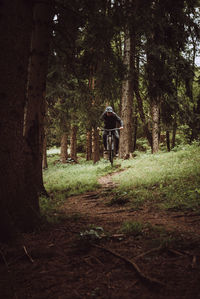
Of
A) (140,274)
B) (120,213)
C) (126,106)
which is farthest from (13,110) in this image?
(126,106)

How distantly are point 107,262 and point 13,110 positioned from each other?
2.69m

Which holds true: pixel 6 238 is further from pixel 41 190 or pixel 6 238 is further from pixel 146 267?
pixel 41 190

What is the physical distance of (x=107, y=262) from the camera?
285cm

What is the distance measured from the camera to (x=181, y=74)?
8.34m

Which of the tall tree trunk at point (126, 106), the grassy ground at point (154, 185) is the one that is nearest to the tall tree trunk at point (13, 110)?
the grassy ground at point (154, 185)

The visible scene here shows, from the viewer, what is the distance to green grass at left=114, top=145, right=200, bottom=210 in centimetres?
536

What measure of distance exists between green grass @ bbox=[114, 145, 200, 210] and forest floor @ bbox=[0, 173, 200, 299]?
0.89 meters

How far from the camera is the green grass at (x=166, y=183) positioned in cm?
536

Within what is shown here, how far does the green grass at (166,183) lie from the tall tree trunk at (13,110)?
2766mm

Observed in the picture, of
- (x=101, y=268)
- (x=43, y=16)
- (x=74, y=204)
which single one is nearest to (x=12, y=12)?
(x=43, y=16)

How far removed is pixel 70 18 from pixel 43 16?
798 mm

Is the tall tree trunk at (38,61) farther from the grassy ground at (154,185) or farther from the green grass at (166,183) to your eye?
the green grass at (166,183)

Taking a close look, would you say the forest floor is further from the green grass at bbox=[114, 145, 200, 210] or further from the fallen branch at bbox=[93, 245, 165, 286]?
the green grass at bbox=[114, 145, 200, 210]

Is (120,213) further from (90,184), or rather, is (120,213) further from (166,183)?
(90,184)
